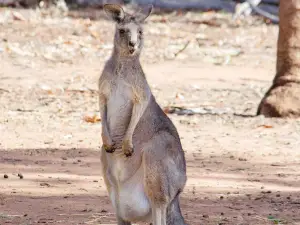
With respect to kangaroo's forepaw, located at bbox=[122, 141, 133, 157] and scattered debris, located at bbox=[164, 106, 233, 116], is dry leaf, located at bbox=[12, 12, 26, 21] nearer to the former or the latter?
scattered debris, located at bbox=[164, 106, 233, 116]

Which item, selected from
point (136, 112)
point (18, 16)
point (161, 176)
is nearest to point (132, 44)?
point (136, 112)

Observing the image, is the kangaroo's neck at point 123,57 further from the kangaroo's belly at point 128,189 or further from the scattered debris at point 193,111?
the scattered debris at point 193,111

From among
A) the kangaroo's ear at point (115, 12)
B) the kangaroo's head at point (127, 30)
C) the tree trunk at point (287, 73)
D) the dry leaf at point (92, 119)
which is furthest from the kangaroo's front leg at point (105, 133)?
the tree trunk at point (287, 73)

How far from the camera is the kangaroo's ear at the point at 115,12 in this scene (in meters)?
4.70

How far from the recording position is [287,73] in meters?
9.59

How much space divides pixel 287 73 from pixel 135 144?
201 inches

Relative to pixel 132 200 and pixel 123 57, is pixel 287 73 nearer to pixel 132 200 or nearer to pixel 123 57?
pixel 123 57

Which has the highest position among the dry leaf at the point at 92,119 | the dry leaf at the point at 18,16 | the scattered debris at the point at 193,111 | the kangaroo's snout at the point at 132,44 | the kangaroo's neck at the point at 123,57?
the kangaroo's snout at the point at 132,44

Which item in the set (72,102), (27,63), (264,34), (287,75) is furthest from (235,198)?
(264,34)

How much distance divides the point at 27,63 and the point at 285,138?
17.1 feet

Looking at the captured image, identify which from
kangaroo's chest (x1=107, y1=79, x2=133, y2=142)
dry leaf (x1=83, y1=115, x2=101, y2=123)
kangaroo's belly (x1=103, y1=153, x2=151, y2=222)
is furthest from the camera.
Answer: dry leaf (x1=83, y1=115, x2=101, y2=123)

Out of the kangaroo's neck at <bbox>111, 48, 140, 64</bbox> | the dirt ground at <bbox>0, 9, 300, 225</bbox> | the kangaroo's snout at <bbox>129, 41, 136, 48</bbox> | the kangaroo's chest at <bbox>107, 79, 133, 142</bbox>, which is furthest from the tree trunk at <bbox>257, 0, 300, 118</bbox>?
the kangaroo's snout at <bbox>129, 41, 136, 48</bbox>

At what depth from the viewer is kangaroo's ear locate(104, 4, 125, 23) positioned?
470cm

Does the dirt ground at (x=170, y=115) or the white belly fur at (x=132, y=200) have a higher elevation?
the white belly fur at (x=132, y=200)
